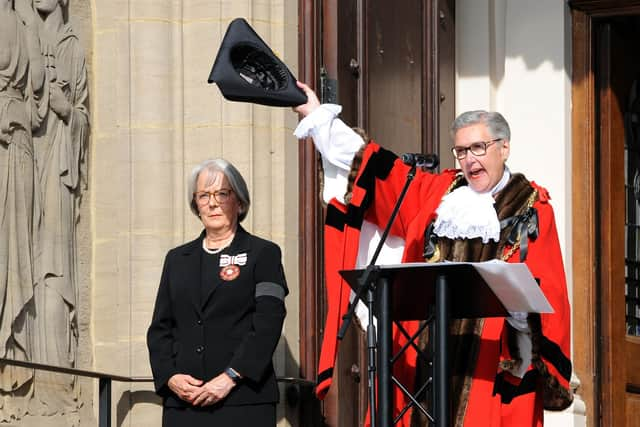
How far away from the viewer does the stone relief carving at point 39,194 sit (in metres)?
6.35

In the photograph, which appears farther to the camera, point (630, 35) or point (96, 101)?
point (630, 35)

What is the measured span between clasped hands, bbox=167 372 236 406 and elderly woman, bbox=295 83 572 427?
1.43 ft

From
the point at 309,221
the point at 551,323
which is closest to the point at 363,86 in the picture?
the point at 309,221

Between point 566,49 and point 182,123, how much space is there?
2.85m

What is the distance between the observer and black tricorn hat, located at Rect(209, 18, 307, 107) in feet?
17.9

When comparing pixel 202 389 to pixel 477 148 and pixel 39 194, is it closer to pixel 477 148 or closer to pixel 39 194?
pixel 39 194

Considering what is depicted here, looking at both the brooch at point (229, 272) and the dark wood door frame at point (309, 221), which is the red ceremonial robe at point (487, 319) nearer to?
the brooch at point (229, 272)

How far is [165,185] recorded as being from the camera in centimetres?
Result: 713

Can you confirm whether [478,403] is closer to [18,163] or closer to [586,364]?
[18,163]

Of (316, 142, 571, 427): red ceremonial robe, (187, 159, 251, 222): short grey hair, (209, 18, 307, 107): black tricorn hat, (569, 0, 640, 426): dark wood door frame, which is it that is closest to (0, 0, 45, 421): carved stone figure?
(187, 159, 251, 222): short grey hair

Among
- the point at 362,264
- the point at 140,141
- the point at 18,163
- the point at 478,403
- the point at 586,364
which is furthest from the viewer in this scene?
the point at 586,364

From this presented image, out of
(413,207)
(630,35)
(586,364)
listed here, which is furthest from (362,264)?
(630,35)

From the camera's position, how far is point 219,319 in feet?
20.0

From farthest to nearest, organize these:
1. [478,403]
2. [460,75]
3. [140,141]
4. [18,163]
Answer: [460,75]
[140,141]
[18,163]
[478,403]
